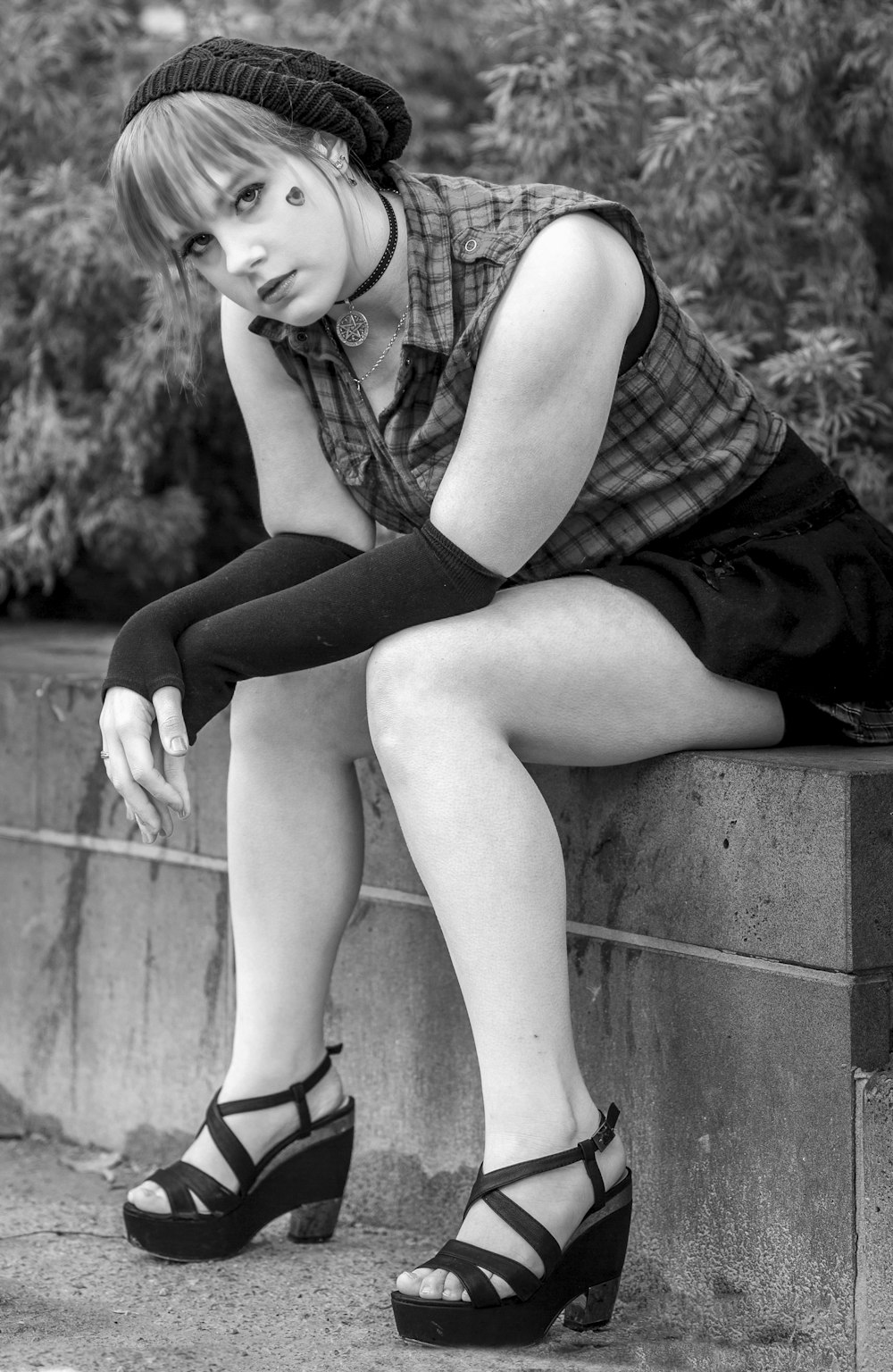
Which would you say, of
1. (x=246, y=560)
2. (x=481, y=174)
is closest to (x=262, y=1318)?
(x=246, y=560)

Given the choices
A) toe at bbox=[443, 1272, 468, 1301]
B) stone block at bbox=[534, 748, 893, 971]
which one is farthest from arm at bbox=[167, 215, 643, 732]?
toe at bbox=[443, 1272, 468, 1301]

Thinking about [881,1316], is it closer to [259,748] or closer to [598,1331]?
[598,1331]

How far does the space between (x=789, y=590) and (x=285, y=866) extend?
72 centimetres

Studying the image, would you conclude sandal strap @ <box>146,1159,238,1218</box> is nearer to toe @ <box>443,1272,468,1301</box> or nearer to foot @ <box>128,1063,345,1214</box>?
foot @ <box>128,1063,345,1214</box>

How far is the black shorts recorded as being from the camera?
2072mm

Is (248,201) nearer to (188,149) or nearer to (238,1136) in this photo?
(188,149)

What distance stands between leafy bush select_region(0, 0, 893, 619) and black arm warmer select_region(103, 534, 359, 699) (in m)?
1.07

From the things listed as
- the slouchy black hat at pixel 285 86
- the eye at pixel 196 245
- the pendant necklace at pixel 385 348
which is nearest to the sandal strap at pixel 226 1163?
the pendant necklace at pixel 385 348

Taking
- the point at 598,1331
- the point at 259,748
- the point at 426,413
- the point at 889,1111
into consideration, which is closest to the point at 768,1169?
the point at 889,1111

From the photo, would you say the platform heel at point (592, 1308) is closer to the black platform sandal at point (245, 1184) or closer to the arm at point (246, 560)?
the black platform sandal at point (245, 1184)

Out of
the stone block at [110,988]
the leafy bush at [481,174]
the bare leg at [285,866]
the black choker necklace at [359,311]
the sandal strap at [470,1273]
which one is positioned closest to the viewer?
the sandal strap at [470,1273]

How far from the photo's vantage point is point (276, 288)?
205cm

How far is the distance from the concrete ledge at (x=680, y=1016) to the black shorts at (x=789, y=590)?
96mm

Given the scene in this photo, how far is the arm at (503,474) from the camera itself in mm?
1961
